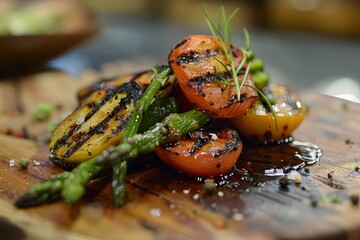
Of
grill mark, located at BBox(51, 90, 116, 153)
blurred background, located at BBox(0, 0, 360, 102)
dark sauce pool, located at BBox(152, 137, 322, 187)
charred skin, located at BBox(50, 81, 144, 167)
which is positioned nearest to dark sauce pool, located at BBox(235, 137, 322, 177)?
dark sauce pool, located at BBox(152, 137, 322, 187)

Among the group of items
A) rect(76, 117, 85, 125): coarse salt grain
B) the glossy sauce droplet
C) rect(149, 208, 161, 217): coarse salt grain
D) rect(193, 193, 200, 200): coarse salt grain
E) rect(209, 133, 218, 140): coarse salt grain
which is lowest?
the glossy sauce droplet

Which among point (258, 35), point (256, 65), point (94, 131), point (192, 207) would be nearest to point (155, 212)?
point (192, 207)

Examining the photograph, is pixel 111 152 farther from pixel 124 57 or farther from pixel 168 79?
pixel 124 57

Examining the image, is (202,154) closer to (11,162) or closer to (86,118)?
(86,118)

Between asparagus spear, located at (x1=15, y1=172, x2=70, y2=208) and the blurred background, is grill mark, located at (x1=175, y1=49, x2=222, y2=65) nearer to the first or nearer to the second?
asparagus spear, located at (x1=15, y1=172, x2=70, y2=208)

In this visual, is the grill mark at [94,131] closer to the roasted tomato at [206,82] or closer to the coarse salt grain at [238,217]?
the roasted tomato at [206,82]
